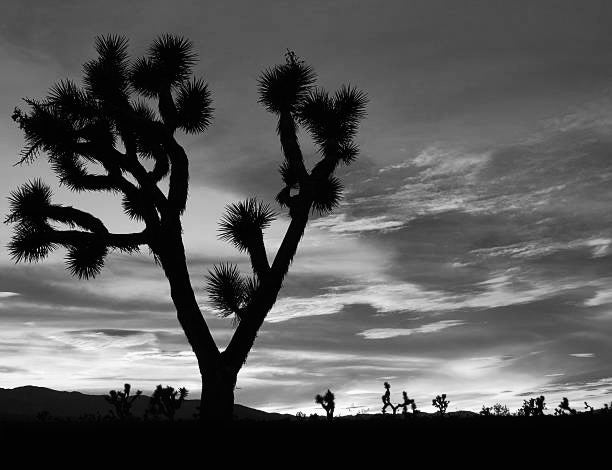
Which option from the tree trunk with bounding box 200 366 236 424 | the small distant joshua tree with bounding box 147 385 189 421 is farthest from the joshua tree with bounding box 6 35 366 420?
the small distant joshua tree with bounding box 147 385 189 421

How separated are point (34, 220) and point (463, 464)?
36.9ft

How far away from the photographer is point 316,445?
8359 millimetres

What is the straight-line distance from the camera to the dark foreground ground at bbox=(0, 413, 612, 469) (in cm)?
750

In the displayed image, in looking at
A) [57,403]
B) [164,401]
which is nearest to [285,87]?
[164,401]

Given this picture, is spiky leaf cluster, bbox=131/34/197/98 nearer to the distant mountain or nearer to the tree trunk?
the tree trunk

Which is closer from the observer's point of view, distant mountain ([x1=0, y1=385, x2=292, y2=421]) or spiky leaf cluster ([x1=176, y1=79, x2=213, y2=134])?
spiky leaf cluster ([x1=176, y1=79, x2=213, y2=134])

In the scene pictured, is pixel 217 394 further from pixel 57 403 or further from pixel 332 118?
pixel 57 403

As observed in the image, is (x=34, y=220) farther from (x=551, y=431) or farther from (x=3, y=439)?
(x=551, y=431)

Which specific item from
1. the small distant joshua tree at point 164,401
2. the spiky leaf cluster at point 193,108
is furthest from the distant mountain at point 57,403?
the spiky leaf cluster at point 193,108

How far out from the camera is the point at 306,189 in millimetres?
15312

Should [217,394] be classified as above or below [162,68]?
below

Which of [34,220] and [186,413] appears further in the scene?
[186,413]

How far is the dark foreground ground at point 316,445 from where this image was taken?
7500 millimetres

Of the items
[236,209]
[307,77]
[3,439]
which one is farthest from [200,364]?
[307,77]
